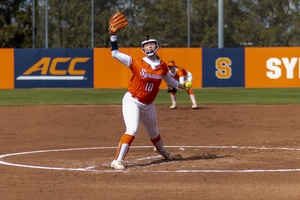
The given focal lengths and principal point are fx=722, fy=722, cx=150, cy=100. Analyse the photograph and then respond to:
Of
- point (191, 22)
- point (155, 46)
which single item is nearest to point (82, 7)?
point (191, 22)

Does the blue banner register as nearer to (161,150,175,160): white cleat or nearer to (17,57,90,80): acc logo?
(17,57,90,80): acc logo

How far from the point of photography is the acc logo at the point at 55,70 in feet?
123

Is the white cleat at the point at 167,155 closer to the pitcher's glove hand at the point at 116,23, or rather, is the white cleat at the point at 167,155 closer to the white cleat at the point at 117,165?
the white cleat at the point at 117,165

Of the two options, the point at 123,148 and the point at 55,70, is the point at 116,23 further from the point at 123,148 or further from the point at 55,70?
the point at 55,70

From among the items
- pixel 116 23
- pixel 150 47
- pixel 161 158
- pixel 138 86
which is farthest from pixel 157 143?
pixel 116 23

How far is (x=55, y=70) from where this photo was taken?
124ft

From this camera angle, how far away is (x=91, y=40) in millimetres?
42188

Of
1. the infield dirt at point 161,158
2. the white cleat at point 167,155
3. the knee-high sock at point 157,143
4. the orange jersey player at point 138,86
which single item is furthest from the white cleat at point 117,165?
the white cleat at point 167,155

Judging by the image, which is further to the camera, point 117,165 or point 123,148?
point 123,148

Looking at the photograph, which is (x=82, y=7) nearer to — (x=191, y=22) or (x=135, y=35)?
(x=135, y=35)

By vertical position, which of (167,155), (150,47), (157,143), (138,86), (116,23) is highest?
(116,23)

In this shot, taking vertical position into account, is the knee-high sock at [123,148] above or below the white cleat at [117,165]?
above

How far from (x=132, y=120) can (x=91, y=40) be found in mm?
31482

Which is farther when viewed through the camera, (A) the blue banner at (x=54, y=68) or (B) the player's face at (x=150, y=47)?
(A) the blue banner at (x=54, y=68)
